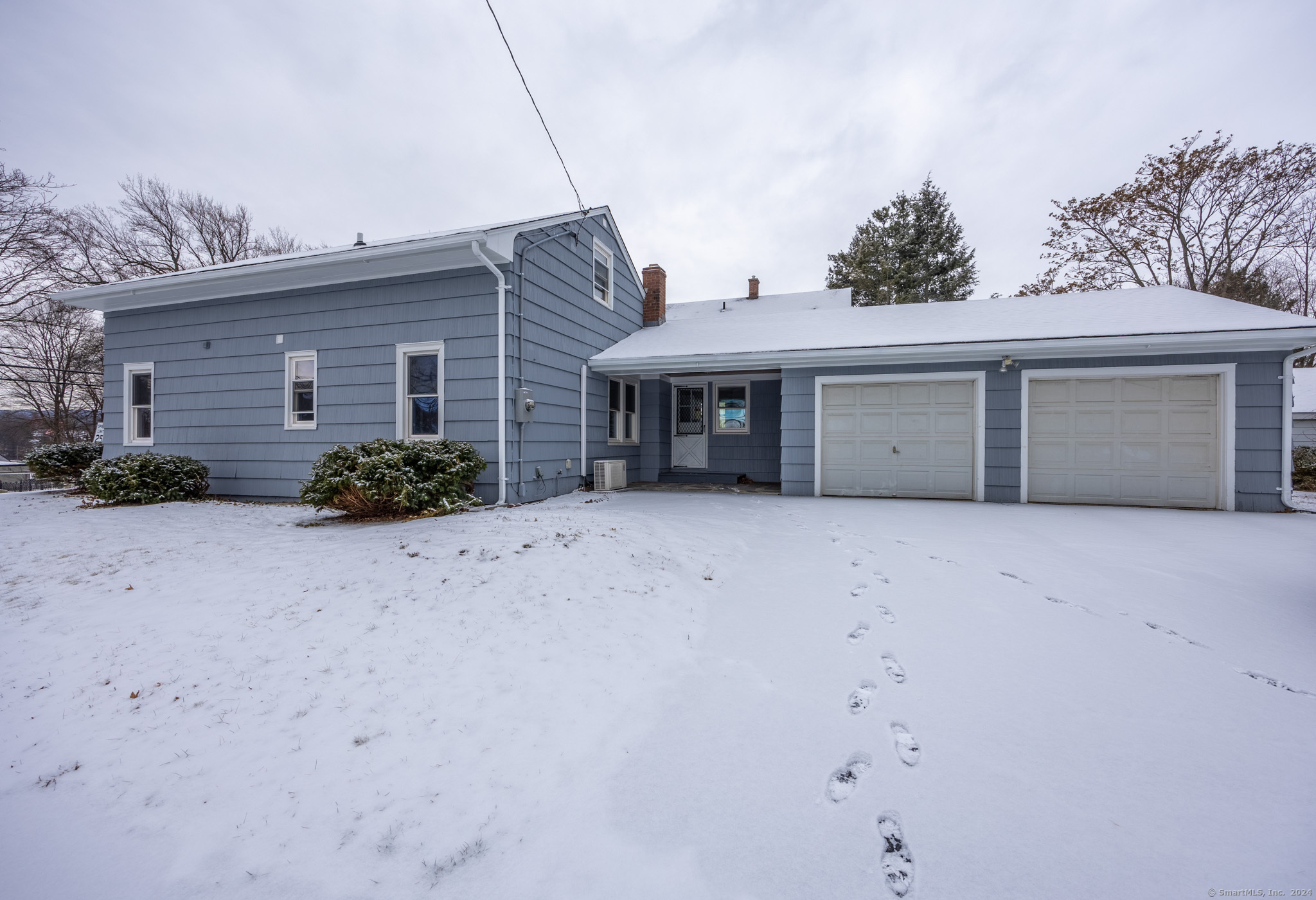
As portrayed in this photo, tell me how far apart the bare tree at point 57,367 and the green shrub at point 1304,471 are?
3367cm

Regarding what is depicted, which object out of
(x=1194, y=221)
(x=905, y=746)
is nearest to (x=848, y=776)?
(x=905, y=746)

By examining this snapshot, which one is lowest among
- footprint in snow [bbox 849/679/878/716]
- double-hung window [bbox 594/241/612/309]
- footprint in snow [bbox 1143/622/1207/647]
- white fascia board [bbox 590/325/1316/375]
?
footprint in snow [bbox 849/679/878/716]

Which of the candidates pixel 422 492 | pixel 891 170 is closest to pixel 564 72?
pixel 422 492

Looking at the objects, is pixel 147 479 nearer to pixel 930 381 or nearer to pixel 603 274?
pixel 603 274

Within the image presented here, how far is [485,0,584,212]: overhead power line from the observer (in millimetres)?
5957

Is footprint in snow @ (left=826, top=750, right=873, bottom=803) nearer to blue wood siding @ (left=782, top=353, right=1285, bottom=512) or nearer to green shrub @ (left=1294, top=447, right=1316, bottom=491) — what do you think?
blue wood siding @ (left=782, top=353, right=1285, bottom=512)

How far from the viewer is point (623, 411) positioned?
1181 centimetres

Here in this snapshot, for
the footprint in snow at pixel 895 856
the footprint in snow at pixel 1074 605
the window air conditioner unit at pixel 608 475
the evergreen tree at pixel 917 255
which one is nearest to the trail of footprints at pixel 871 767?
the footprint in snow at pixel 895 856

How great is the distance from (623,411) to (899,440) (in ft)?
18.7

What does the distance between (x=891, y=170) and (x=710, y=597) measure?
22.2 metres

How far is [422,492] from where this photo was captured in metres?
6.72

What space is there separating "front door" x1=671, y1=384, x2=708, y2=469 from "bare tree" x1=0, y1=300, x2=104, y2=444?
19.8m

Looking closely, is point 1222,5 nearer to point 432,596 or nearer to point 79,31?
point 432,596

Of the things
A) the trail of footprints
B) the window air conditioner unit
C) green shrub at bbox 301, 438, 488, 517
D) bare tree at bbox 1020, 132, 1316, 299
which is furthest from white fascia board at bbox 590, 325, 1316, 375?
bare tree at bbox 1020, 132, 1316, 299
